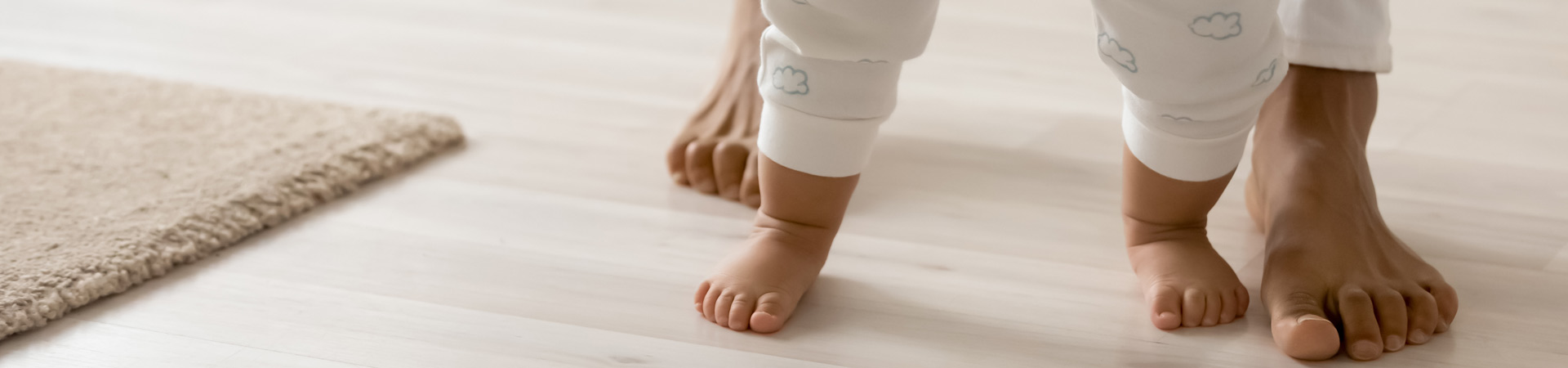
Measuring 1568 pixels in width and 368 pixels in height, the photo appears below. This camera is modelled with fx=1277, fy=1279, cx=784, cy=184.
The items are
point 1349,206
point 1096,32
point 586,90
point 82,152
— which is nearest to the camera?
point 1096,32

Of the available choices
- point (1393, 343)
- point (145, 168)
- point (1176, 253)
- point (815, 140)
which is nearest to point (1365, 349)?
point (1393, 343)

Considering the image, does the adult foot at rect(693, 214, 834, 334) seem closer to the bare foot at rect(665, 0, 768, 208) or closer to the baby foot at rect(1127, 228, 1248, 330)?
the bare foot at rect(665, 0, 768, 208)

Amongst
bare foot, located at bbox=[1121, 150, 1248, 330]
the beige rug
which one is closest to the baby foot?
bare foot, located at bbox=[1121, 150, 1248, 330]

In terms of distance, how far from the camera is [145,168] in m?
1.00

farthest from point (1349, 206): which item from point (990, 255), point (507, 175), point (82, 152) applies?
point (82, 152)

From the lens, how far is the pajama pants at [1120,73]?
688mm

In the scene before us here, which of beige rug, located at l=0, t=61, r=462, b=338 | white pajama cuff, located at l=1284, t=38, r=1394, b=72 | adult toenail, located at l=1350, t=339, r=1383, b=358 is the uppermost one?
beige rug, located at l=0, t=61, r=462, b=338

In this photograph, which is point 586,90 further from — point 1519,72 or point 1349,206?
point 1519,72

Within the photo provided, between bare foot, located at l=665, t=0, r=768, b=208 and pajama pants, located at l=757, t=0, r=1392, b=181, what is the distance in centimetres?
16

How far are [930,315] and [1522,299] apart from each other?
1.29 ft

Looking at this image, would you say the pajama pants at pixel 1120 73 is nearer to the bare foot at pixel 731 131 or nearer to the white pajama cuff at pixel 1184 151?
the white pajama cuff at pixel 1184 151

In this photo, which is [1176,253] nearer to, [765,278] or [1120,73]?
[1120,73]

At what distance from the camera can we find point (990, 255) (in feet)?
2.99

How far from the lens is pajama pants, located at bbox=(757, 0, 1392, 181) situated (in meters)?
0.69
